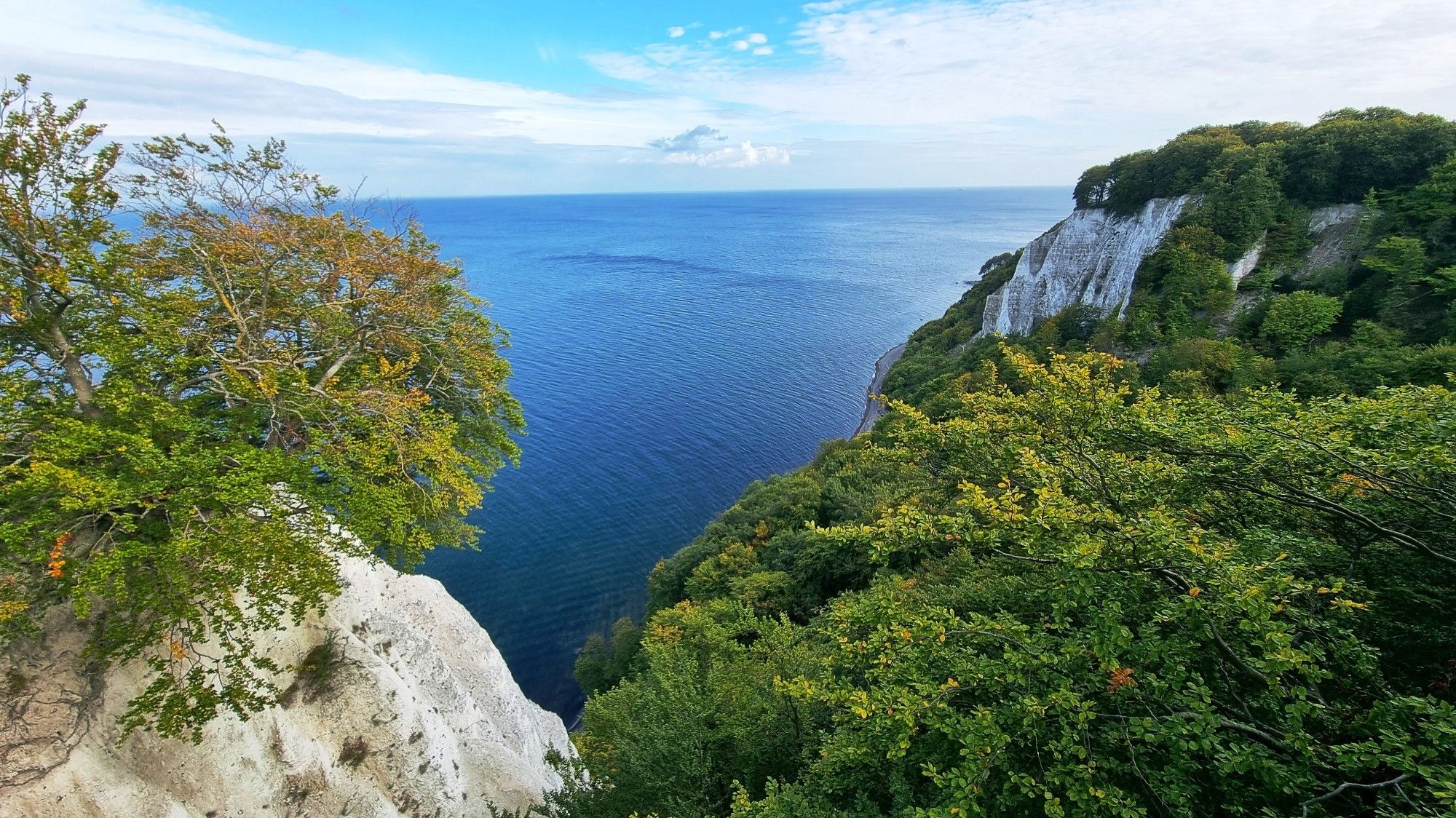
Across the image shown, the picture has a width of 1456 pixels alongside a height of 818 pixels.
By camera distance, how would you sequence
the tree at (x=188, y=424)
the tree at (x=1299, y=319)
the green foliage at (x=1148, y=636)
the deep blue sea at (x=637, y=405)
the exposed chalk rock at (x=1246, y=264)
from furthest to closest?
1. the deep blue sea at (x=637, y=405)
2. the exposed chalk rock at (x=1246, y=264)
3. the tree at (x=1299, y=319)
4. the tree at (x=188, y=424)
5. the green foliage at (x=1148, y=636)

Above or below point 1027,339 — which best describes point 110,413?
above

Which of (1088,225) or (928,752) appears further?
(1088,225)

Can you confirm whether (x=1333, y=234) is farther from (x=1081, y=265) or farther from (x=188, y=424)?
(x=188, y=424)

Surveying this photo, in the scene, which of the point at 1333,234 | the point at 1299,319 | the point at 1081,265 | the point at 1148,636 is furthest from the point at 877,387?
the point at 1148,636

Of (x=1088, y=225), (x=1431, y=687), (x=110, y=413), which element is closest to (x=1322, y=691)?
(x=1431, y=687)

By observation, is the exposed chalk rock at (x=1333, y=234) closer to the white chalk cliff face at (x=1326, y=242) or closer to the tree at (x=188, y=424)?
the white chalk cliff face at (x=1326, y=242)

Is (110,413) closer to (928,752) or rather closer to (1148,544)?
(928,752)

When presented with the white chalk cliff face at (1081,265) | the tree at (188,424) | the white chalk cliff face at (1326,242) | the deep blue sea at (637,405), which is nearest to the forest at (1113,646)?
the tree at (188,424)
